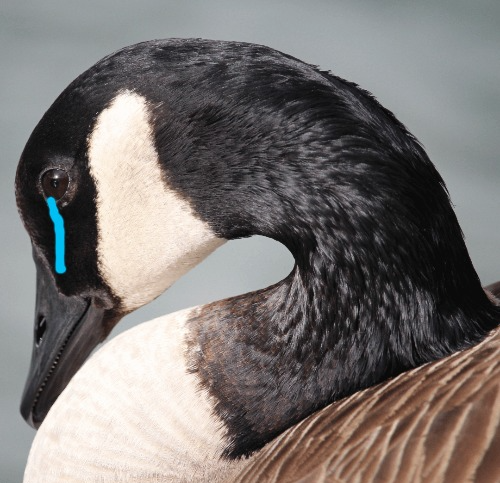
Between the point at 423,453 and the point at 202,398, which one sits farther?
the point at 202,398

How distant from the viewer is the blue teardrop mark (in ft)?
5.89

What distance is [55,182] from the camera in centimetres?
175

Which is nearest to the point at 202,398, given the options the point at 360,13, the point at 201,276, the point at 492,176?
the point at 201,276

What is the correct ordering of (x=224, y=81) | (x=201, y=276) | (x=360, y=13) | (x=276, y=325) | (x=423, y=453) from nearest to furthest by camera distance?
(x=423, y=453), (x=224, y=81), (x=276, y=325), (x=201, y=276), (x=360, y=13)

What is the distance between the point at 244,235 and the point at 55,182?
33cm

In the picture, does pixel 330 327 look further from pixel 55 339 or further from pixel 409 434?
pixel 55 339

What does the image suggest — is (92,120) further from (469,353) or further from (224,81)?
(469,353)

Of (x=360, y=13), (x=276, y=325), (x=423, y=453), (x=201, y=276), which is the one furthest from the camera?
(x=360, y=13)

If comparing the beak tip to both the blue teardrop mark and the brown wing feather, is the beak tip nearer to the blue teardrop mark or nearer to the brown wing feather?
the blue teardrop mark

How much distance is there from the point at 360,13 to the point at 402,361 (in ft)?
8.45

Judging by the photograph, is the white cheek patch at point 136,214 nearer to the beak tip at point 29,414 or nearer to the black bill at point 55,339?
the black bill at point 55,339

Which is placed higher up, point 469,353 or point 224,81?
point 224,81

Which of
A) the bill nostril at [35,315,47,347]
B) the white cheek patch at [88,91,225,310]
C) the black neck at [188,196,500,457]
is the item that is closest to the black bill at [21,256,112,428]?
the bill nostril at [35,315,47,347]

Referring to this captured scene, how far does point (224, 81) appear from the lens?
1.64 meters
